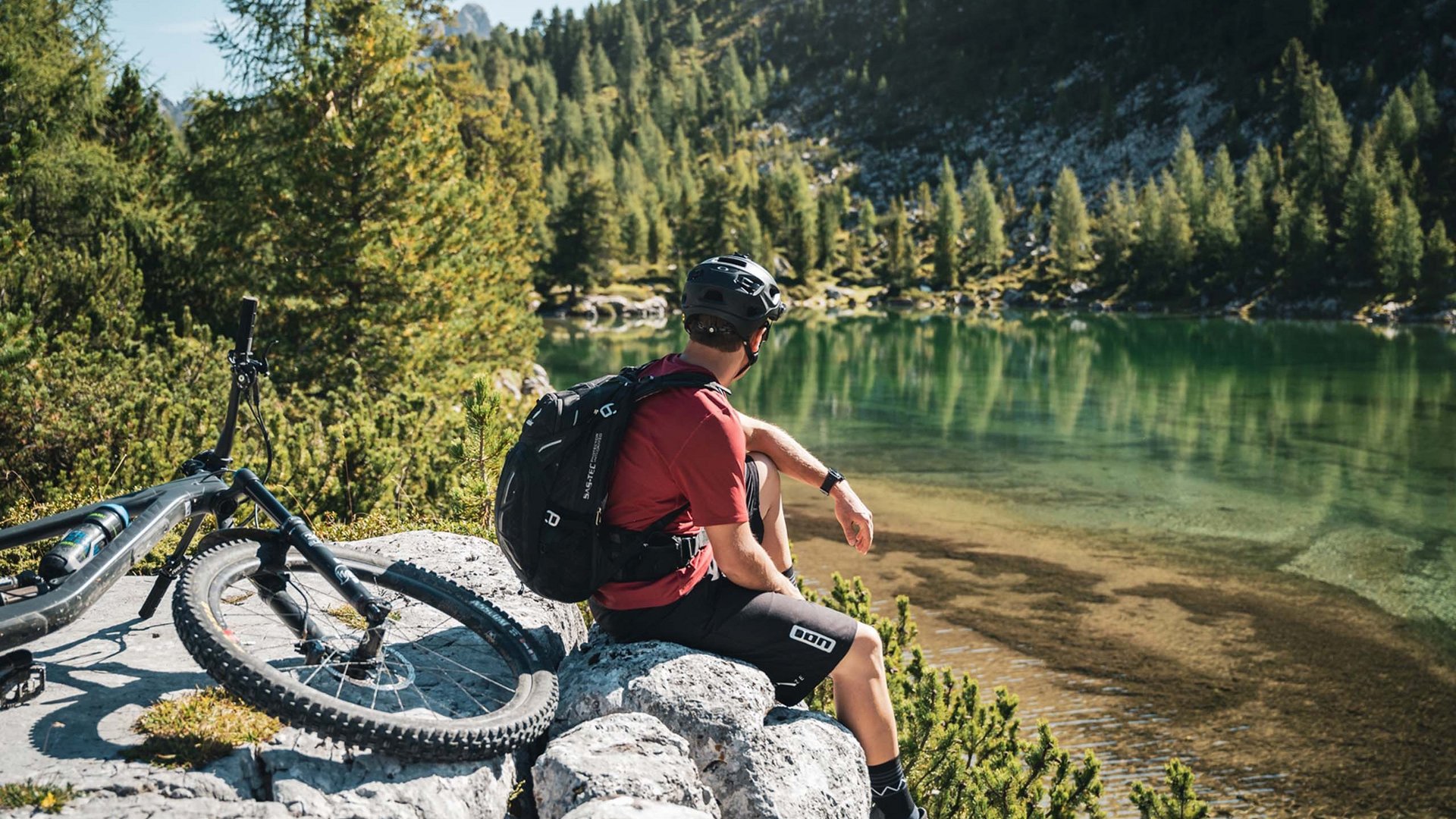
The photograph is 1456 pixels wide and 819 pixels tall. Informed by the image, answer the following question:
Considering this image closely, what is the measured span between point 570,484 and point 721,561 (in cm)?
77

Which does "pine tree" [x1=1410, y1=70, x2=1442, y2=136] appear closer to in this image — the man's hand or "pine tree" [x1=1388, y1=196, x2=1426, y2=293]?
"pine tree" [x1=1388, y1=196, x2=1426, y2=293]

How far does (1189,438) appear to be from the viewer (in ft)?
102

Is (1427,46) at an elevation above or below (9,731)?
above

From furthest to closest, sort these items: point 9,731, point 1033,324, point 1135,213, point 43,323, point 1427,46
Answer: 1. point 1427,46
2. point 1135,213
3. point 1033,324
4. point 43,323
5. point 9,731

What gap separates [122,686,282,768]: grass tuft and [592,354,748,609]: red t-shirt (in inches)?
65.2

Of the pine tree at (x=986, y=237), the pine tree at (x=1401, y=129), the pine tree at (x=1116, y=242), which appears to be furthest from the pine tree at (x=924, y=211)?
the pine tree at (x=1401, y=129)

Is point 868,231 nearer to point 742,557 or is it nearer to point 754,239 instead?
point 754,239

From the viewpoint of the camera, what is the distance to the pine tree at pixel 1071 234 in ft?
410

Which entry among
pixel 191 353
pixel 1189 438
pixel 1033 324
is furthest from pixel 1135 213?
pixel 191 353

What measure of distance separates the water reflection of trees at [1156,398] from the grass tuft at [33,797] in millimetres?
24641

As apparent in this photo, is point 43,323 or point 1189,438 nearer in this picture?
point 43,323

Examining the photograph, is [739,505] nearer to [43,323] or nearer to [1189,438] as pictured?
[43,323]

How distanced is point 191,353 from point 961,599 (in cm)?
1161

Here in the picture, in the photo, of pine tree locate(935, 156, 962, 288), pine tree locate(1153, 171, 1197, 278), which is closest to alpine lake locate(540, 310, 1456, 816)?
pine tree locate(1153, 171, 1197, 278)
